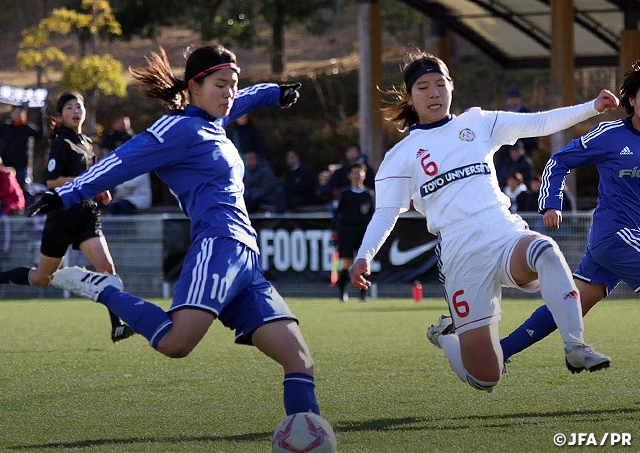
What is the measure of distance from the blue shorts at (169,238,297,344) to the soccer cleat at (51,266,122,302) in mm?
488

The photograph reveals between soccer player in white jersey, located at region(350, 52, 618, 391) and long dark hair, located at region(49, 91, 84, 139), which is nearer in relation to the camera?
soccer player in white jersey, located at region(350, 52, 618, 391)

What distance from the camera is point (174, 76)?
5758 millimetres

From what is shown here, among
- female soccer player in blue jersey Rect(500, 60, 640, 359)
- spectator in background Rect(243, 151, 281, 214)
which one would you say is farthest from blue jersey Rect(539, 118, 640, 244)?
spectator in background Rect(243, 151, 281, 214)

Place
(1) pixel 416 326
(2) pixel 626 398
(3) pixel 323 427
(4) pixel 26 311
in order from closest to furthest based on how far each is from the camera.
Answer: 1. (3) pixel 323 427
2. (2) pixel 626 398
3. (1) pixel 416 326
4. (4) pixel 26 311

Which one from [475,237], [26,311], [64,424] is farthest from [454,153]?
[26,311]

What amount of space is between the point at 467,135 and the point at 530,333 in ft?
4.63

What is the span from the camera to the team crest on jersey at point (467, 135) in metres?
5.91

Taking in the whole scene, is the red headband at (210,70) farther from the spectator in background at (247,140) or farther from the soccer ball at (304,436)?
the spectator in background at (247,140)

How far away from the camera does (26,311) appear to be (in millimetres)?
14695

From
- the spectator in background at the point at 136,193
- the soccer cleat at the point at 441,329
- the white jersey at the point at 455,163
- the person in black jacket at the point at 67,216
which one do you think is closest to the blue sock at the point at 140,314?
the white jersey at the point at 455,163

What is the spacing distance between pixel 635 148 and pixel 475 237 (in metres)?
1.48

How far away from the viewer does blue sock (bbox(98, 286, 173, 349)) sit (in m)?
5.28

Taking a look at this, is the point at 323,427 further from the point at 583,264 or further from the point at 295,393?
the point at 583,264

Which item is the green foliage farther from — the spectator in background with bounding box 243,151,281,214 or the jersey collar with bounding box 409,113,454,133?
the jersey collar with bounding box 409,113,454,133
